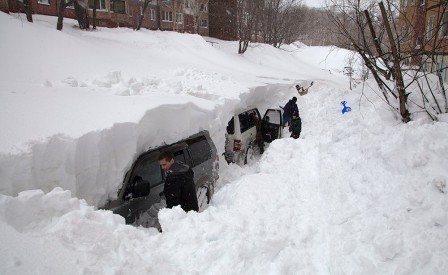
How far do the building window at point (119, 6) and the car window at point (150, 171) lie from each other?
33.8m

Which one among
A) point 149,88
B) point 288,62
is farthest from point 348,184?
point 288,62

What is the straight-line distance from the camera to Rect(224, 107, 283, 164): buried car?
8.25 meters

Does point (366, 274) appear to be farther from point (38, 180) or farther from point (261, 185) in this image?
point (38, 180)

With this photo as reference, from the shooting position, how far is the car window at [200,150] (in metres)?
5.49

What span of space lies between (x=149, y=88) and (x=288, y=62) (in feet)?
74.8

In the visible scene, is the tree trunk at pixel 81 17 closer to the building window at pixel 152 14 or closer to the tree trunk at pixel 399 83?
the building window at pixel 152 14

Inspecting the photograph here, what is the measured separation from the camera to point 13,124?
3910mm

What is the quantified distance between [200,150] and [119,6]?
3382 cm

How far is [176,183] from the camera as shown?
160 inches

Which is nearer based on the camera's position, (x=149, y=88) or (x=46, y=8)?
(x=149, y=88)

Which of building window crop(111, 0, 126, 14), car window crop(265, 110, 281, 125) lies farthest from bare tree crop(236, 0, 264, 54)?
car window crop(265, 110, 281, 125)

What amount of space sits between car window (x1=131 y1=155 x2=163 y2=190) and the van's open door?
20.0ft

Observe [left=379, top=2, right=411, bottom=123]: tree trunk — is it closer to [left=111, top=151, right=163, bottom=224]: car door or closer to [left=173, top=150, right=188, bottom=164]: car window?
[left=173, top=150, right=188, bottom=164]: car window

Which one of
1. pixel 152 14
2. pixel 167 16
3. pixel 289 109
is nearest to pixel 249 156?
pixel 289 109
